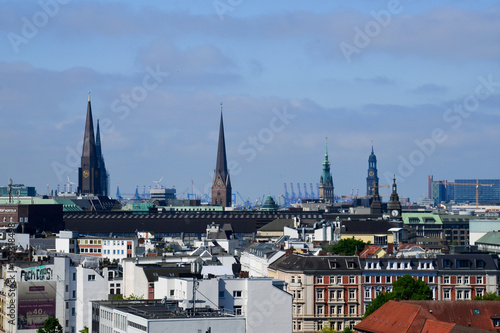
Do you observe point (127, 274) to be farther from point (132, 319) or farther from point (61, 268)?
point (132, 319)

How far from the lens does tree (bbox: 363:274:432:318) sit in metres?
113

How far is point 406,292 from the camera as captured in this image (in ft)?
387

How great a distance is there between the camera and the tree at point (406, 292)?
11262 centimetres

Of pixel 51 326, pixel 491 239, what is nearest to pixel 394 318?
pixel 51 326

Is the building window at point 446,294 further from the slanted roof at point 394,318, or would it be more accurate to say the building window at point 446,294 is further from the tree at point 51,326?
the tree at point 51,326

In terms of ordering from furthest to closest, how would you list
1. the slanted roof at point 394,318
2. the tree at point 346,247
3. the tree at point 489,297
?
the tree at point 346,247
the tree at point 489,297
the slanted roof at point 394,318

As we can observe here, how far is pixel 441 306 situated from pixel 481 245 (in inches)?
3495

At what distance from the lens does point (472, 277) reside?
127 meters

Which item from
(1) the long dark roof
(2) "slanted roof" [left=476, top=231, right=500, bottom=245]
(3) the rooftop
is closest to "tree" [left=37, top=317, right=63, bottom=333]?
(3) the rooftop

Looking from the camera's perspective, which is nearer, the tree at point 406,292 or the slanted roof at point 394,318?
the slanted roof at point 394,318

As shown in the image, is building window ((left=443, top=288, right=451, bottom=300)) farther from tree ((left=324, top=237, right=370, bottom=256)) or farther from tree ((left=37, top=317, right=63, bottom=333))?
tree ((left=37, top=317, right=63, bottom=333))

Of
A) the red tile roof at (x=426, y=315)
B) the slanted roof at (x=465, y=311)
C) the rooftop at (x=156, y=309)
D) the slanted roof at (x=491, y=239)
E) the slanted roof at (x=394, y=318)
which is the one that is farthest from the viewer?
the slanted roof at (x=491, y=239)

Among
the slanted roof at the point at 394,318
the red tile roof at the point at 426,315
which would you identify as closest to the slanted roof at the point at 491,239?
the red tile roof at the point at 426,315

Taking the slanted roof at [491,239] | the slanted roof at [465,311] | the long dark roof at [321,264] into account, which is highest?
the slanted roof at [491,239]
